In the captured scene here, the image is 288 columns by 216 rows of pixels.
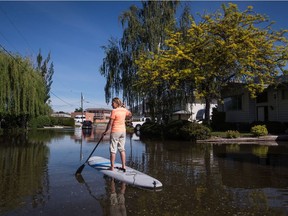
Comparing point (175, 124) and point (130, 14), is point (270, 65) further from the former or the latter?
point (130, 14)

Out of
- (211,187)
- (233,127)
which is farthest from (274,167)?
(233,127)

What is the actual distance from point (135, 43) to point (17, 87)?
1068 centimetres

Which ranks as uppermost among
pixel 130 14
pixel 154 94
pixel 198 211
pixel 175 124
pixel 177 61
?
pixel 130 14

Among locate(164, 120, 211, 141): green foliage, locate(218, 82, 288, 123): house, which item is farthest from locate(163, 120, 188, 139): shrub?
locate(218, 82, 288, 123): house

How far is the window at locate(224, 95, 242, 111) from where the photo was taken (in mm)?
29022

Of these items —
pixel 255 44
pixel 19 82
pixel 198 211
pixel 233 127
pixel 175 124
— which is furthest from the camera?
pixel 233 127

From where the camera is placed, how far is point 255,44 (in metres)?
20.5

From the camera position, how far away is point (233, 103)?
29938 millimetres

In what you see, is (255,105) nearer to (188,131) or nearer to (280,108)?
(280,108)

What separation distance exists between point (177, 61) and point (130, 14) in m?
9.06

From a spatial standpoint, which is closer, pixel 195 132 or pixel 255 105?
Result: pixel 195 132

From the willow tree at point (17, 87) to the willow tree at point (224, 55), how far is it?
414 inches

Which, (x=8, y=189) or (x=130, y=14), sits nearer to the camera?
(x=8, y=189)

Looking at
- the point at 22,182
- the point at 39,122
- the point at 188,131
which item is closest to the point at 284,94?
the point at 188,131
